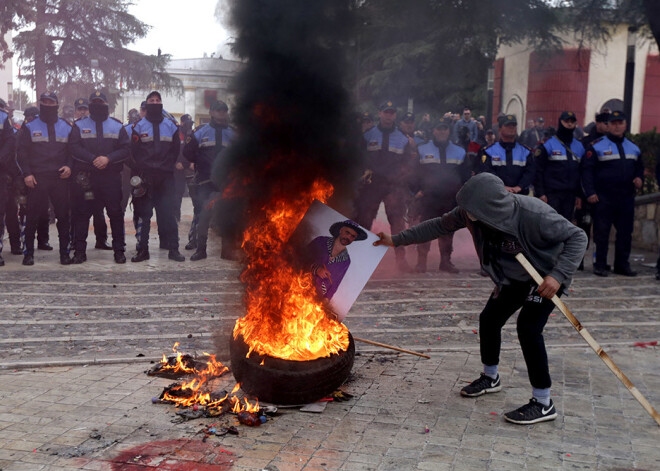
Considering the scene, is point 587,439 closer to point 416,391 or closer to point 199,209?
point 416,391

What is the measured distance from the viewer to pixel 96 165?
33.0ft

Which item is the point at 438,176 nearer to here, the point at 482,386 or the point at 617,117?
the point at 617,117

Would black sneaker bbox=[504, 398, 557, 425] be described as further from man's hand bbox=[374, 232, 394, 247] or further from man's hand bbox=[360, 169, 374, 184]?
man's hand bbox=[360, 169, 374, 184]

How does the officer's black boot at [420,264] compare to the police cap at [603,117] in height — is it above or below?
below

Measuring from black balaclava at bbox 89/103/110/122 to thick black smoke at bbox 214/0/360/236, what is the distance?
17.3 ft

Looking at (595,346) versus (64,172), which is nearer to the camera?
(595,346)

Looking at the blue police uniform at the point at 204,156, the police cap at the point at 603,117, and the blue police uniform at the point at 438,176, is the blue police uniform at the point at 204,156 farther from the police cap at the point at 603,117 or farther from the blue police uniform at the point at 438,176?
the police cap at the point at 603,117

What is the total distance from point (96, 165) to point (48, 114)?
104 centimetres

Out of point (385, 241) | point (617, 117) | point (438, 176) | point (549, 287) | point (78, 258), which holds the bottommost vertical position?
point (78, 258)

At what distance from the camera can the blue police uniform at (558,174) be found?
1016cm

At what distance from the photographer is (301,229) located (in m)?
5.30

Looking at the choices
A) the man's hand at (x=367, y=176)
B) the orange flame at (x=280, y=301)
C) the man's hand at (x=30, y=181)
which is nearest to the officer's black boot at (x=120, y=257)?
the man's hand at (x=30, y=181)

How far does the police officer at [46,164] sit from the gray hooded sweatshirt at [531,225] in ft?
24.2

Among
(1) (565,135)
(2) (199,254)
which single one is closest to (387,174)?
(1) (565,135)
